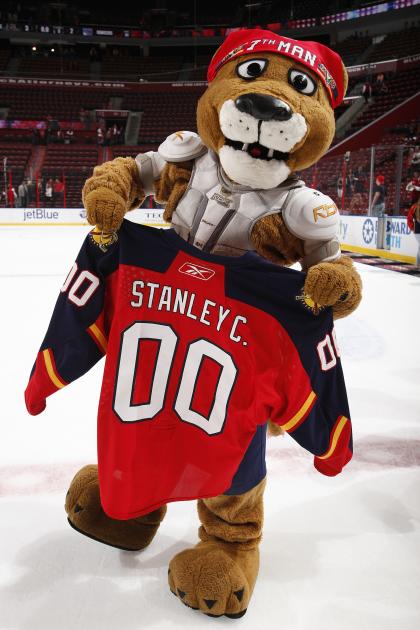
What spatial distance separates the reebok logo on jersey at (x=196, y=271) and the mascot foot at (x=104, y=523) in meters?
0.62

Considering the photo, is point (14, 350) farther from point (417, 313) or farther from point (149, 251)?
point (417, 313)

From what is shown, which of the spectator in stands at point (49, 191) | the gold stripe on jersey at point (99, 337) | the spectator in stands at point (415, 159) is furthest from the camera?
the spectator in stands at point (49, 191)

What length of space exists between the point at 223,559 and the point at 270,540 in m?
0.26

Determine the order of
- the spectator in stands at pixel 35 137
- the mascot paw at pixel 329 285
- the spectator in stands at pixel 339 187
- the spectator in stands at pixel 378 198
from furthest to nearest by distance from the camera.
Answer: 1. the spectator in stands at pixel 35 137
2. the spectator in stands at pixel 339 187
3. the spectator in stands at pixel 378 198
4. the mascot paw at pixel 329 285

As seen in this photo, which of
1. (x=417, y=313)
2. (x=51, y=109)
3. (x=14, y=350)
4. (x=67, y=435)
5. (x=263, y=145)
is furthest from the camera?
(x=51, y=109)

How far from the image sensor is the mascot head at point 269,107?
1144 mm

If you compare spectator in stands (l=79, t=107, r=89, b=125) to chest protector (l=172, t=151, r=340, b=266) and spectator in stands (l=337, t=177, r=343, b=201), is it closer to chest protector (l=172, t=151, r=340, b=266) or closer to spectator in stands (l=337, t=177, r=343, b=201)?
spectator in stands (l=337, t=177, r=343, b=201)

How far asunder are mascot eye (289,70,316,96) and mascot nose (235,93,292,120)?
0.11m

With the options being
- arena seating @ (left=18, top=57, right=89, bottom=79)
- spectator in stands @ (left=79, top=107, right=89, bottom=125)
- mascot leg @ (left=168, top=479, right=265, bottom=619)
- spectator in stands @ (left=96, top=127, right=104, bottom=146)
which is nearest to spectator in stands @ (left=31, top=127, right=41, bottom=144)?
spectator in stands @ (left=79, top=107, right=89, bottom=125)

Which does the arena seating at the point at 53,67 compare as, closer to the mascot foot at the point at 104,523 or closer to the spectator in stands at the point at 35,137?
the spectator in stands at the point at 35,137

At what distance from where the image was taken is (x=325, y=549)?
1.34 metres

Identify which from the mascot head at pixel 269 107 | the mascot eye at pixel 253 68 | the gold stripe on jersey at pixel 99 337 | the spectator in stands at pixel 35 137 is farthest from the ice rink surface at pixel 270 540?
the spectator in stands at pixel 35 137

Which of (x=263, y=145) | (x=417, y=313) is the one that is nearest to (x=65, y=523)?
(x=263, y=145)

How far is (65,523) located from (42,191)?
40.4ft
